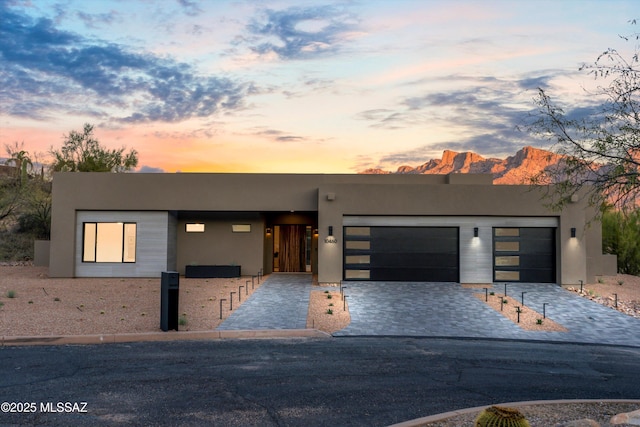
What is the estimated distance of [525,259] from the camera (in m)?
22.3

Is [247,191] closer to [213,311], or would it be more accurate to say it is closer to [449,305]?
[213,311]

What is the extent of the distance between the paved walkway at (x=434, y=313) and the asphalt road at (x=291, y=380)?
1.21 metres

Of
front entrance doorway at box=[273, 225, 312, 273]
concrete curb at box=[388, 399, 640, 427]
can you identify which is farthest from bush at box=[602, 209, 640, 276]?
concrete curb at box=[388, 399, 640, 427]

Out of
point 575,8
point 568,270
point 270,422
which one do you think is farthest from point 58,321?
point 568,270

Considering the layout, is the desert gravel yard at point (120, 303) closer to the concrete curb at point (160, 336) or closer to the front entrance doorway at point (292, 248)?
the concrete curb at point (160, 336)

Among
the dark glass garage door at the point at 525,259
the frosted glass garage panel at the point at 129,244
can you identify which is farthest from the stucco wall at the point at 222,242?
the dark glass garage door at the point at 525,259

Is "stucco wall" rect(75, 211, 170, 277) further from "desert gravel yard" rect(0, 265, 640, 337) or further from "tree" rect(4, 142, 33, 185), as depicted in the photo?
"tree" rect(4, 142, 33, 185)

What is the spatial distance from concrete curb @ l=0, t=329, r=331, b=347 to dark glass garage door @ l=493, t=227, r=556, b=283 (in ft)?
41.6

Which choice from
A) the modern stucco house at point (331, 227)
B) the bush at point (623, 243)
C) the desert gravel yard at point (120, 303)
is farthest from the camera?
the bush at point (623, 243)

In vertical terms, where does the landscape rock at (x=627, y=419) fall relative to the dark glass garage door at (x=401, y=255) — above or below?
below

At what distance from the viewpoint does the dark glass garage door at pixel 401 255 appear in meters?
22.4

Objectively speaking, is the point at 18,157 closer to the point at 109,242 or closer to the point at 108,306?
the point at 109,242

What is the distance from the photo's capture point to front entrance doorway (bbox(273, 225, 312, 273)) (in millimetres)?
27703

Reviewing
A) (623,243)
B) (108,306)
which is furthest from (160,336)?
(623,243)
